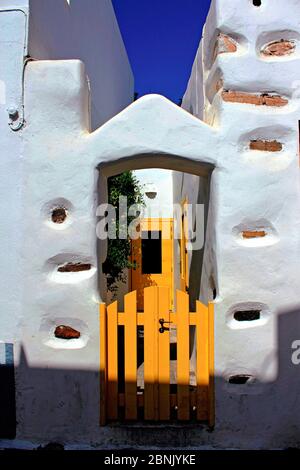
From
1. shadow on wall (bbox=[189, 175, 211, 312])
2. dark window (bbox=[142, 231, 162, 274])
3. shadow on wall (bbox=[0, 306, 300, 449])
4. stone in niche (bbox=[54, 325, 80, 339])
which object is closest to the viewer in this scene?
shadow on wall (bbox=[0, 306, 300, 449])

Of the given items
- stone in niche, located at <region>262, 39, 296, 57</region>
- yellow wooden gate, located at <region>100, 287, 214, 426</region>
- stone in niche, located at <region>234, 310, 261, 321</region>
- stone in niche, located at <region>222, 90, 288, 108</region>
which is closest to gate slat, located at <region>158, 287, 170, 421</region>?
yellow wooden gate, located at <region>100, 287, 214, 426</region>

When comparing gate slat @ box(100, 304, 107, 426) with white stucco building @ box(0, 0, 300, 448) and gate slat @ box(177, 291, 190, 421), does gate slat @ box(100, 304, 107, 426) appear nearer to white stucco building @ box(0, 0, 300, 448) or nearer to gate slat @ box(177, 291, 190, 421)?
white stucco building @ box(0, 0, 300, 448)

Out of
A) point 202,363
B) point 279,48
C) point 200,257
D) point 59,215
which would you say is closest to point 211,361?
point 202,363

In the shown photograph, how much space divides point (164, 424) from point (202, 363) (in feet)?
1.79

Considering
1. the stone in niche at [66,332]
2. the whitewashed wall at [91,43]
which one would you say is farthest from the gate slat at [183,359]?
the whitewashed wall at [91,43]

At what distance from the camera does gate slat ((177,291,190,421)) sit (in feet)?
10.6

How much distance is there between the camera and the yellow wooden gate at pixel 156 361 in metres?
3.25

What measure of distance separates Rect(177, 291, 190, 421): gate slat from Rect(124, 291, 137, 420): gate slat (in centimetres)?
34

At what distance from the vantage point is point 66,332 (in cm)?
333

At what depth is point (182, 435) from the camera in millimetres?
3199

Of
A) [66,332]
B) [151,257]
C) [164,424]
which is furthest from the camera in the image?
[151,257]

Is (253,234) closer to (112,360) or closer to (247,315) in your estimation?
(247,315)

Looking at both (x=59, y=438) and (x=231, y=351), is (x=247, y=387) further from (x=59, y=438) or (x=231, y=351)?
(x=59, y=438)

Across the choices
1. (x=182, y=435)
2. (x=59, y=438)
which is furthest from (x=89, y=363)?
(x=182, y=435)
